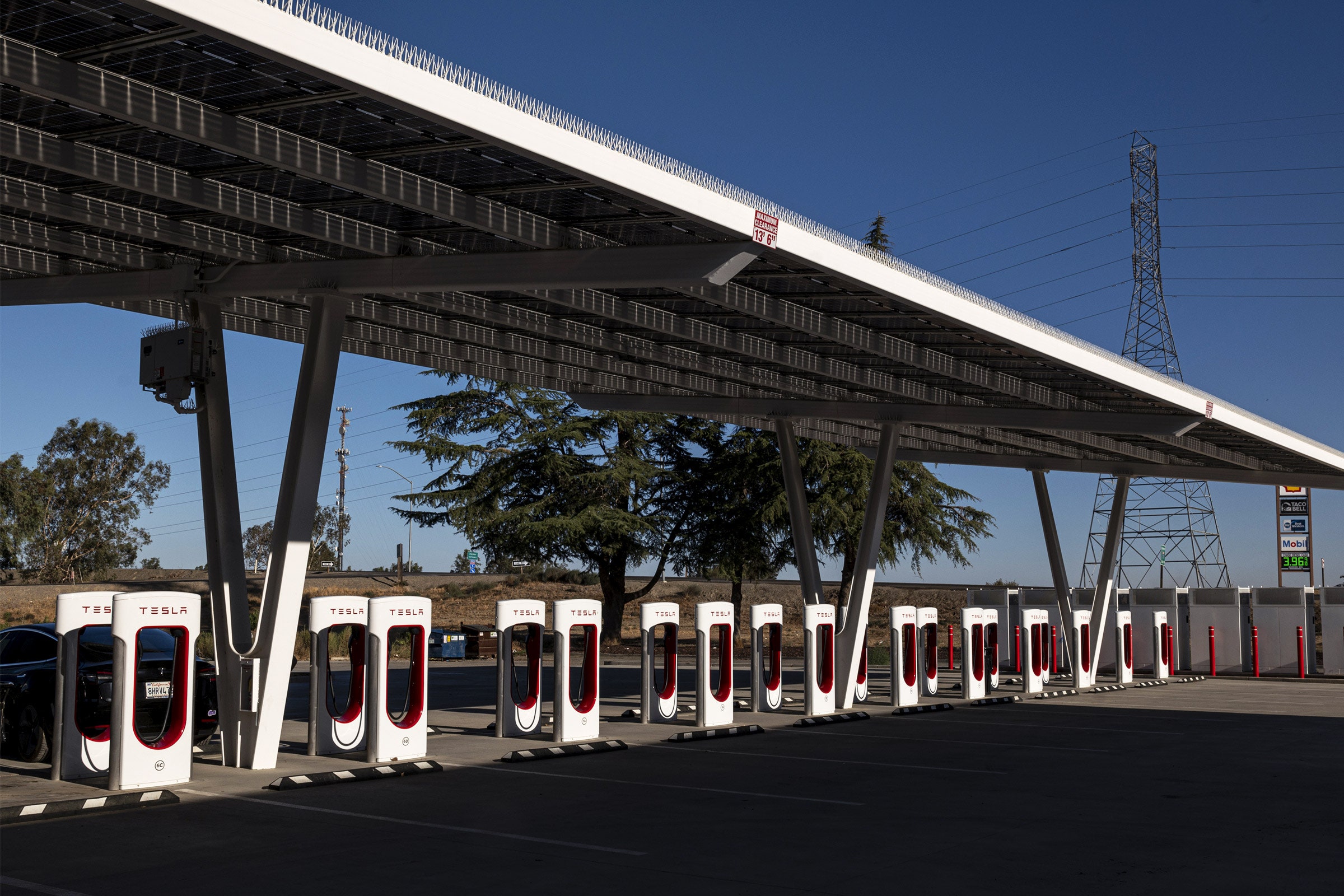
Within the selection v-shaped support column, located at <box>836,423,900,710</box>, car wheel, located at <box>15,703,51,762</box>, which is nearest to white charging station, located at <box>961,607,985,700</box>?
v-shaped support column, located at <box>836,423,900,710</box>

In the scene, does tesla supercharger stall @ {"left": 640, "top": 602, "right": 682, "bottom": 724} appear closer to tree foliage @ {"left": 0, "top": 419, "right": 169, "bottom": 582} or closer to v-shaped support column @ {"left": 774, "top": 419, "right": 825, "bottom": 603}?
v-shaped support column @ {"left": 774, "top": 419, "right": 825, "bottom": 603}

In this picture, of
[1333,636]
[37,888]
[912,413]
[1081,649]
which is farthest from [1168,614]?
[37,888]

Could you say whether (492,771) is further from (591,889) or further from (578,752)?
(591,889)

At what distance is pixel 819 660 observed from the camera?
18672 millimetres

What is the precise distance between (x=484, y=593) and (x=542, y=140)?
57.0 metres

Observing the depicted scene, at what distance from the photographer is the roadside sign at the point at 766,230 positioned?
Answer: 11.9 meters

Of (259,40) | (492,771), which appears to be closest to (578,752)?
(492,771)

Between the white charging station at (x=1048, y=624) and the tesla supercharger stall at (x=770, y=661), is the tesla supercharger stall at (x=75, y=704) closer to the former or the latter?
the tesla supercharger stall at (x=770, y=661)

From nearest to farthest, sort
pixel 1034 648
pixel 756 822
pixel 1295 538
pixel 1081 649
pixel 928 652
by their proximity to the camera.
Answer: pixel 756 822 → pixel 928 652 → pixel 1034 648 → pixel 1081 649 → pixel 1295 538

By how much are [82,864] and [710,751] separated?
7703 mm

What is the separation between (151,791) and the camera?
1094 cm

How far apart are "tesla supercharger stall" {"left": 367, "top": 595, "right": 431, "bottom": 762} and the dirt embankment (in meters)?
32.5

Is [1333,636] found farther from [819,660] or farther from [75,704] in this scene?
[75,704]

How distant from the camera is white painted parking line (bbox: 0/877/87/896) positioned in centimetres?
736
